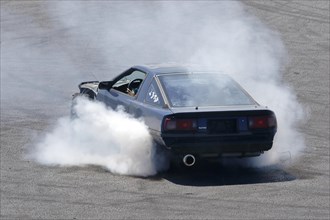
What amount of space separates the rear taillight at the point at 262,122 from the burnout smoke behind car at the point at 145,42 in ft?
9.09

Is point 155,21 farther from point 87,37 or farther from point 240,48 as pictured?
point 240,48

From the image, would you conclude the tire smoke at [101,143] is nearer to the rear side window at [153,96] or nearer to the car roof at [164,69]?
the rear side window at [153,96]

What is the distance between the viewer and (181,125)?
9.72m

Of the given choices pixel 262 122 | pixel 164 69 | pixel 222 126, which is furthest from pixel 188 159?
pixel 164 69

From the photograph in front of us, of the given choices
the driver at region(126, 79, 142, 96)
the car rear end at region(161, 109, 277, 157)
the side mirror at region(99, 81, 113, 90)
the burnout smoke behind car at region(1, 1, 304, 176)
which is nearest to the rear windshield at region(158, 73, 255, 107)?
the car rear end at region(161, 109, 277, 157)

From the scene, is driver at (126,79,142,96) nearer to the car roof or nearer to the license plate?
the car roof

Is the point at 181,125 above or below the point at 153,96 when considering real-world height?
below

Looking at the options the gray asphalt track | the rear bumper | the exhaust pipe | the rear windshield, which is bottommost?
the gray asphalt track

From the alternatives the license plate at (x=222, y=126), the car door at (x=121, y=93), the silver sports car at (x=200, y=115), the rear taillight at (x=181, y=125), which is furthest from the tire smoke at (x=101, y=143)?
the license plate at (x=222, y=126)

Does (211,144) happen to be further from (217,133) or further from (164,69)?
(164,69)

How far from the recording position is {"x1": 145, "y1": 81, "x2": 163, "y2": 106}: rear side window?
33.9ft

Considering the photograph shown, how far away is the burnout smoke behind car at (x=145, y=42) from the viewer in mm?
15797

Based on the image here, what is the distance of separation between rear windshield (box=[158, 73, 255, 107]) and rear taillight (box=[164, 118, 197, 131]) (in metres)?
0.42

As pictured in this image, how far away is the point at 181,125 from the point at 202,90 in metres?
0.93
